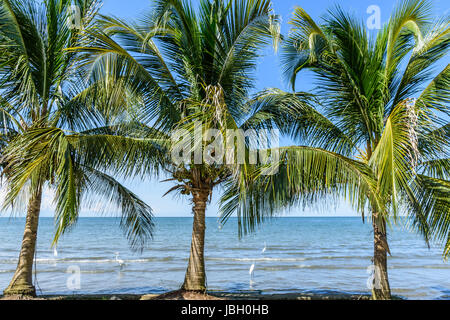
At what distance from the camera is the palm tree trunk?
24.3 feet

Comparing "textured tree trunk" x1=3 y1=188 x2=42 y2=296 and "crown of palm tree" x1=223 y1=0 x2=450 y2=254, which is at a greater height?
"crown of palm tree" x1=223 y1=0 x2=450 y2=254

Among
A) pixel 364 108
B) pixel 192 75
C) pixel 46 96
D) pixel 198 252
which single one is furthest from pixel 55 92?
pixel 364 108

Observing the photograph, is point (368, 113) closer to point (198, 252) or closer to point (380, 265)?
point (380, 265)

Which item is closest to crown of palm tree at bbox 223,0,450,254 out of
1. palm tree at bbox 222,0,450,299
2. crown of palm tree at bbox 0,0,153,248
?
palm tree at bbox 222,0,450,299

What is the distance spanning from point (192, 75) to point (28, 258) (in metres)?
4.71

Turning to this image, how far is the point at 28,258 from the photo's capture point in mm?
7254

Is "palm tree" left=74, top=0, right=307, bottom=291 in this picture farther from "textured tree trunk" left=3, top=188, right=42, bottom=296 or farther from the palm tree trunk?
"textured tree trunk" left=3, top=188, right=42, bottom=296

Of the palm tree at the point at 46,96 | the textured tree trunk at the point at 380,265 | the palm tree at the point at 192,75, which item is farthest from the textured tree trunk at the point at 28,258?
the textured tree trunk at the point at 380,265

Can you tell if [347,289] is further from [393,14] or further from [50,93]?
[50,93]

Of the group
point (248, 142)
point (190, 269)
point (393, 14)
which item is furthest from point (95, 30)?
point (393, 14)

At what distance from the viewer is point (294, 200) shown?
7.88 metres

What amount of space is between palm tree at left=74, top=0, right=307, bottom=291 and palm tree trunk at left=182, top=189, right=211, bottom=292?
19mm

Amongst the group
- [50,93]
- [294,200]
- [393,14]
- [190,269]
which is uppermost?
[393,14]

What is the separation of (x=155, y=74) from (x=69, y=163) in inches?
107
